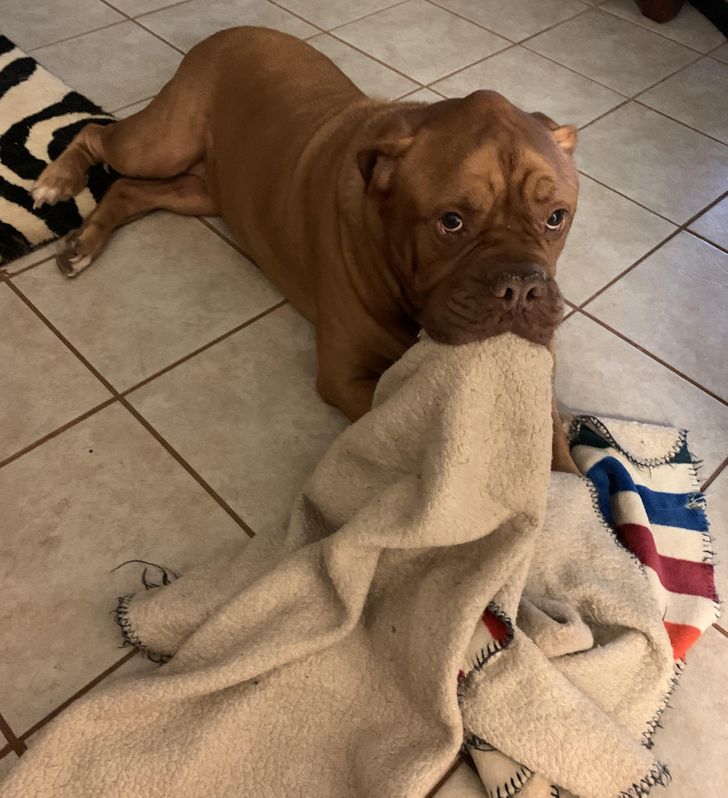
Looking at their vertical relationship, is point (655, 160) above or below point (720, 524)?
above

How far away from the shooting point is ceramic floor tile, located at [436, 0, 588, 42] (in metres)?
2.84

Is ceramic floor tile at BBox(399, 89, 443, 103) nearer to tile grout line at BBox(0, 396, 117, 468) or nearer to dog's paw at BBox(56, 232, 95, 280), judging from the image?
dog's paw at BBox(56, 232, 95, 280)

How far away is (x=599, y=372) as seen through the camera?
170 centimetres

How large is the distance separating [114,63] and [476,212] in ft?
5.99

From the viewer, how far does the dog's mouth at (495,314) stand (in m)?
1.07

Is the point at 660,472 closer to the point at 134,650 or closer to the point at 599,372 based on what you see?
the point at 599,372

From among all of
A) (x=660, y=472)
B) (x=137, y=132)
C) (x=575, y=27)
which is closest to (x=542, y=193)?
(x=660, y=472)

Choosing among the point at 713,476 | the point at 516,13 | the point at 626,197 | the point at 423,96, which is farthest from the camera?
the point at 516,13

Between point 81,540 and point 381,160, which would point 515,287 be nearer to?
point 381,160

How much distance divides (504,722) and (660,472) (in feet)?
2.18

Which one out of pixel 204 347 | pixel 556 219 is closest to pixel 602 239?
pixel 556 219

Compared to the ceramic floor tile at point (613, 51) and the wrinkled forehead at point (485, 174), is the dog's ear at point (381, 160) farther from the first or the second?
the ceramic floor tile at point (613, 51)

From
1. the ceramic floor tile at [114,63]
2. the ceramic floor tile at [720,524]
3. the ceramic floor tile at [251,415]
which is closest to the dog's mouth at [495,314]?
the ceramic floor tile at [251,415]

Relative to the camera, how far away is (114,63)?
2.44m
